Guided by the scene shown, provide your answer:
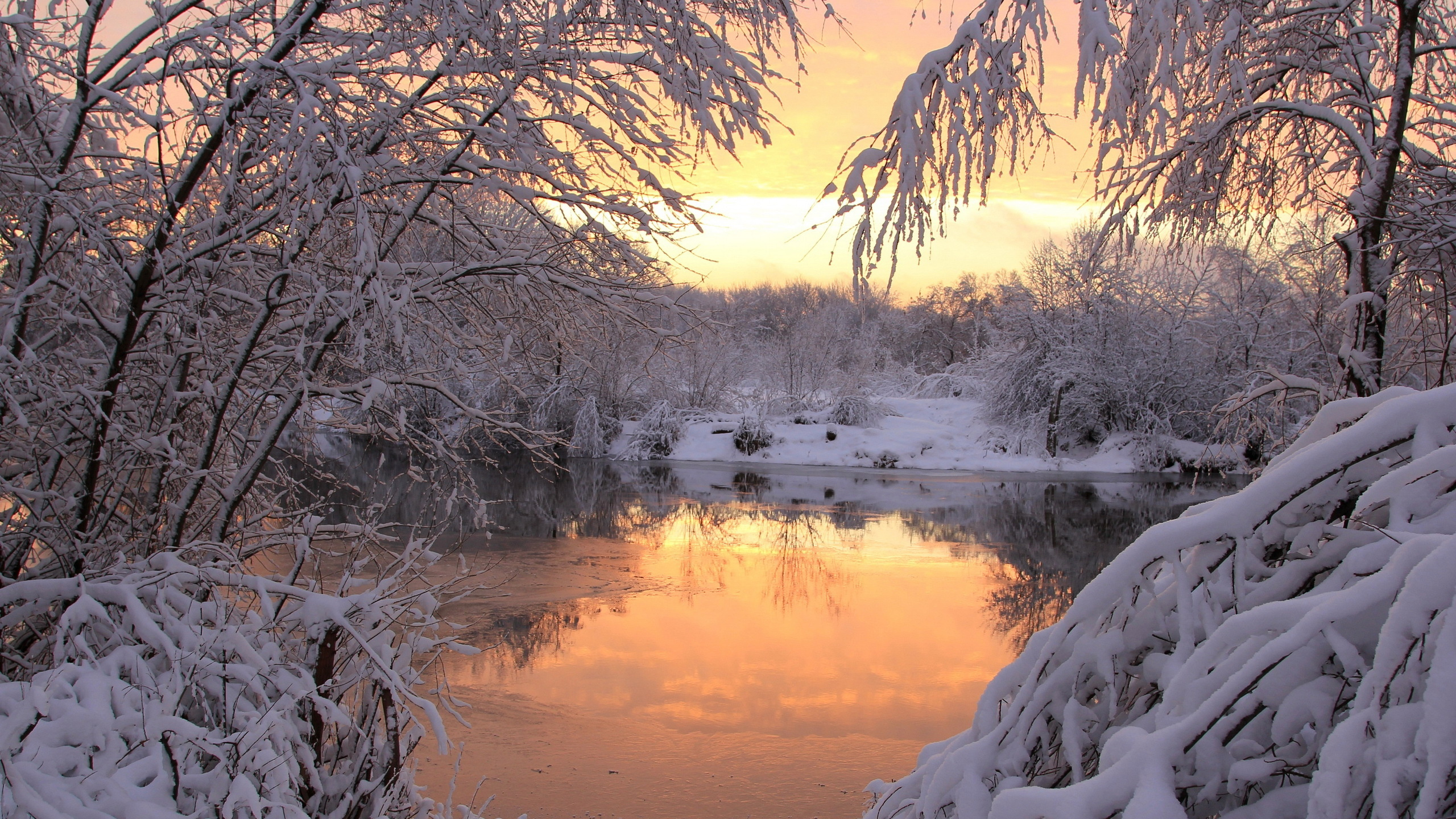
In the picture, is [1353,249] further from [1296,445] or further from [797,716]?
[797,716]

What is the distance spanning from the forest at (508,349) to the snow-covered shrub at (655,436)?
68.6 feet

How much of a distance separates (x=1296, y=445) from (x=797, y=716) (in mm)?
5805

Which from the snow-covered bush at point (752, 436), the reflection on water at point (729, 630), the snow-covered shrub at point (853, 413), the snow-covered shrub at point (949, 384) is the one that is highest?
the snow-covered shrub at point (949, 384)

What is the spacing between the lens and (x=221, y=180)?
167 inches

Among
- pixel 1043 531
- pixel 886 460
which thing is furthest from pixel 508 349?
pixel 886 460

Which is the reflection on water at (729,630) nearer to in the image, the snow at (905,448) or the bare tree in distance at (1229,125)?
the bare tree in distance at (1229,125)

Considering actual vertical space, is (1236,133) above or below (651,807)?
above

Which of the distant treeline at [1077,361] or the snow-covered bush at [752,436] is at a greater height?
the distant treeline at [1077,361]

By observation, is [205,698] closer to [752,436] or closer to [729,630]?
[729,630]

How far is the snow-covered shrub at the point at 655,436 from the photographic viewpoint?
28141mm

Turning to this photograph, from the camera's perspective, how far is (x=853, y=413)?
30.7 m

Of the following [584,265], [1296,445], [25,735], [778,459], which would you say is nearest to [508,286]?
[584,265]

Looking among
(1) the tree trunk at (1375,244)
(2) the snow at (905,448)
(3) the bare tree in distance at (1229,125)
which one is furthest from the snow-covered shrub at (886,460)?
(1) the tree trunk at (1375,244)

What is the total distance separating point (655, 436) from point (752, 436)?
3265mm
